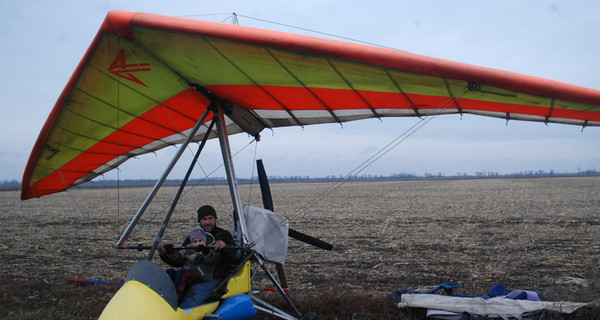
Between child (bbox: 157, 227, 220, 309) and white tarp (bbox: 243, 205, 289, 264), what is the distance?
56cm

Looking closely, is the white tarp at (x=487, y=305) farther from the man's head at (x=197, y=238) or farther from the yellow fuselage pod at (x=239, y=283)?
the man's head at (x=197, y=238)

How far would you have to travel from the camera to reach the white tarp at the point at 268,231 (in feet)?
13.3

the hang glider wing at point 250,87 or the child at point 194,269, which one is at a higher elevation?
the hang glider wing at point 250,87

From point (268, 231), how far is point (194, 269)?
879 millimetres

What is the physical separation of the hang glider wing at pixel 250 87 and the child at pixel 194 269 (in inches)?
62.6

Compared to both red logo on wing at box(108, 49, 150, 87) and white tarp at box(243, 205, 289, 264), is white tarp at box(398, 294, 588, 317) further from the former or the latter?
red logo on wing at box(108, 49, 150, 87)

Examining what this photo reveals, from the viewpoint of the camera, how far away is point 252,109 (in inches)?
188

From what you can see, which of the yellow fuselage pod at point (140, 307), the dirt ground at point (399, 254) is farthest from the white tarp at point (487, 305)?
the yellow fuselage pod at point (140, 307)

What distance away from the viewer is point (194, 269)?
354 cm

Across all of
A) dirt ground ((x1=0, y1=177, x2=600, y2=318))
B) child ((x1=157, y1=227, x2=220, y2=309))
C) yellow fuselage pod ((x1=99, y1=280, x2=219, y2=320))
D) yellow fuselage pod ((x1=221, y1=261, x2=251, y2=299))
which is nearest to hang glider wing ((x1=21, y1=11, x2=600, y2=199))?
dirt ground ((x1=0, y1=177, x2=600, y2=318))

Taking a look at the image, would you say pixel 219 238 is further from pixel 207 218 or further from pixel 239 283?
pixel 239 283

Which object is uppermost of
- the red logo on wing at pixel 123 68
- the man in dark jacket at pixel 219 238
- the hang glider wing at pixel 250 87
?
the red logo on wing at pixel 123 68

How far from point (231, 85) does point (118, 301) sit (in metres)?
2.22

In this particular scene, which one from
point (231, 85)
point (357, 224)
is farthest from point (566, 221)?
point (231, 85)
